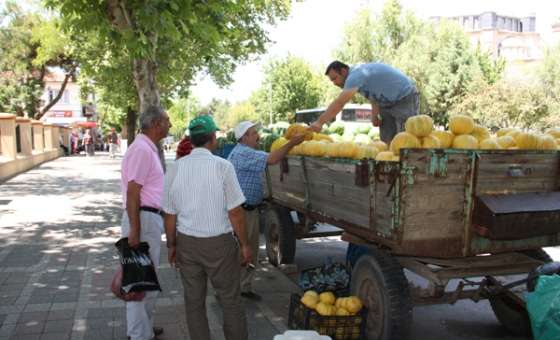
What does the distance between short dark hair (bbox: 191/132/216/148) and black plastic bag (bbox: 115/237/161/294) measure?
102 centimetres

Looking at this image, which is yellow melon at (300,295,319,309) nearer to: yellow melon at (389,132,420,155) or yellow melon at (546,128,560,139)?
yellow melon at (389,132,420,155)

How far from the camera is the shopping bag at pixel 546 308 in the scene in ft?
A: 8.87

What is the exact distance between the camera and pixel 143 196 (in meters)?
4.11

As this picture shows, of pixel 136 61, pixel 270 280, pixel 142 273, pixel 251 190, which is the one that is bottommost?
pixel 270 280

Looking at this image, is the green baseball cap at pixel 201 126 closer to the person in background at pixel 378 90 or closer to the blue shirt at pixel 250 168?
the blue shirt at pixel 250 168

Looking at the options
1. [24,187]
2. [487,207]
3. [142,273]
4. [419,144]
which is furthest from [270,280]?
[24,187]

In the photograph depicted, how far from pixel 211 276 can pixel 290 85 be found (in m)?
54.7

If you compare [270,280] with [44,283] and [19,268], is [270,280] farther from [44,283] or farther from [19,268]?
[19,268]

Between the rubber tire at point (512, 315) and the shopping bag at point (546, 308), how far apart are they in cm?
155

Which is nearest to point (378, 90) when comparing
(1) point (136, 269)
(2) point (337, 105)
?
(2) point (337, 105)

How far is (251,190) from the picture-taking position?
518 cm

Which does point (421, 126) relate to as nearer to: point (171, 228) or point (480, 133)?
point (480, 133)

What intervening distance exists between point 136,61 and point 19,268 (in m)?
3.42

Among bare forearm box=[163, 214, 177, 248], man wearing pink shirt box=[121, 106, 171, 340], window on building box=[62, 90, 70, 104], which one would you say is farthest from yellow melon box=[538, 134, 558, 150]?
window on building box=[62, 90, 70, 104]
